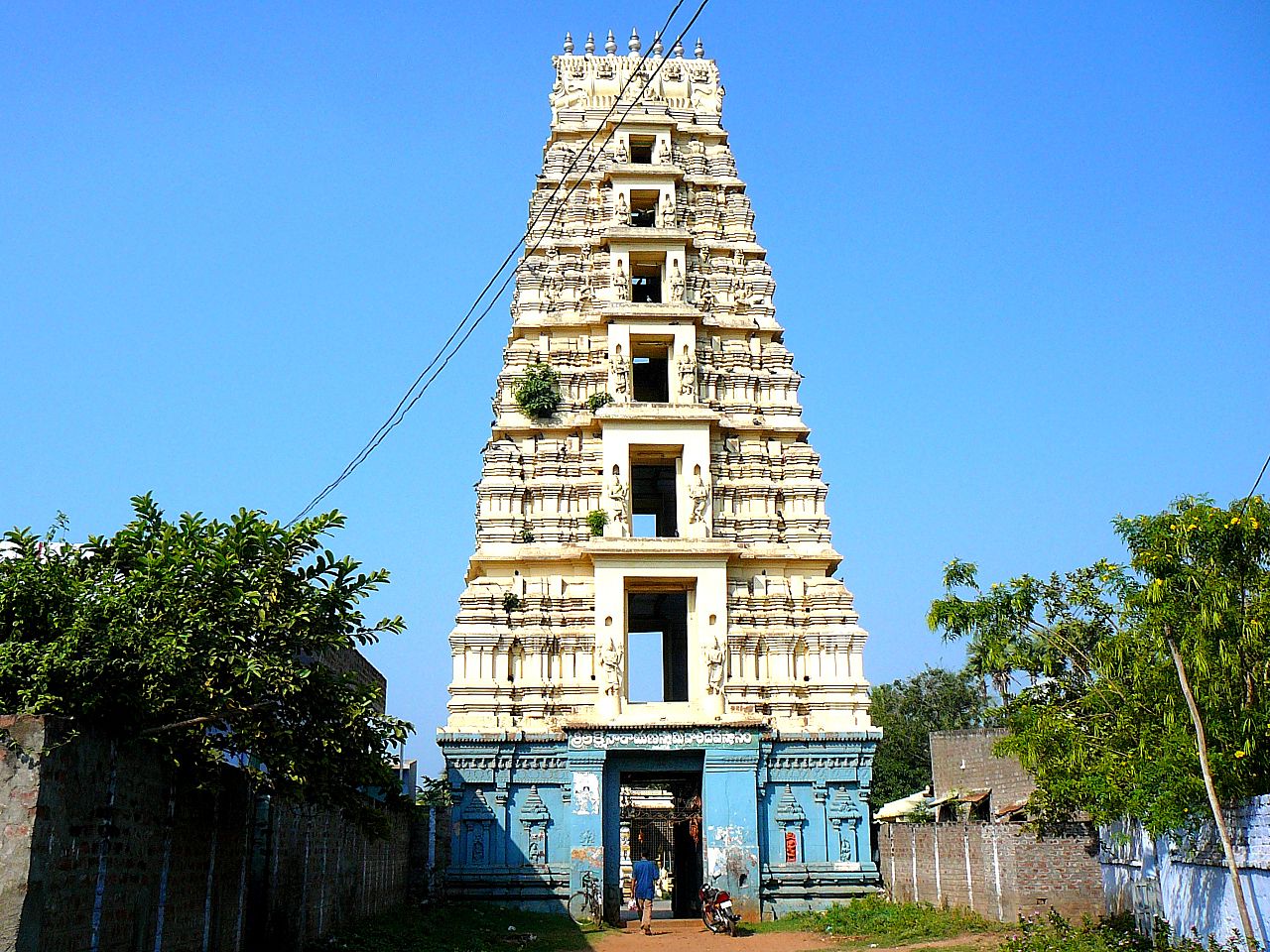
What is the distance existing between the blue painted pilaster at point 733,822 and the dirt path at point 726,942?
1.01 metres

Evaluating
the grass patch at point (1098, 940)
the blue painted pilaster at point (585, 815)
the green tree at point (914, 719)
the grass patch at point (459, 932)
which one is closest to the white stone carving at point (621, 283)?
the blue painted pilaster at point (585, 815)

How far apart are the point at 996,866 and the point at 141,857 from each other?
1295 cm

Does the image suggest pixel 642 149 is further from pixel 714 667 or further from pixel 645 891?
pixel 645 891

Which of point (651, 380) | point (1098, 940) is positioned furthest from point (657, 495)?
point (1098, 940)

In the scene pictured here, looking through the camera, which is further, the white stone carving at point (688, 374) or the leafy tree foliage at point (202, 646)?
the white stone carving at point (688, 374)

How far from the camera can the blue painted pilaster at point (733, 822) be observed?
22391 mm

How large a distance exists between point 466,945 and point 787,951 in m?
5.09

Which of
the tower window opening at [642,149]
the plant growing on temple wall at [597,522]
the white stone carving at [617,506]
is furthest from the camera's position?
the tower window opening at [642,149]

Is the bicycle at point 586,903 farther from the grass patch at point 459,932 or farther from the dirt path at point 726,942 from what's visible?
the dirt path at point 726,942

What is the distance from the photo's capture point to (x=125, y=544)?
1117 cm

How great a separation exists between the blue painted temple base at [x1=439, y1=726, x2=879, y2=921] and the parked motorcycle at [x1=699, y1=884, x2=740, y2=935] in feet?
2.08

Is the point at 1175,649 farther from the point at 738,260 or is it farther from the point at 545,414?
the point at 738,260

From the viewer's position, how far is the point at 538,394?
85.8 ft

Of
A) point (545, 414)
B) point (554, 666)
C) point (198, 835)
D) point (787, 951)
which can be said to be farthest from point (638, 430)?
point (198, 835)
